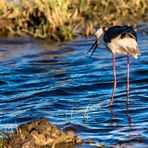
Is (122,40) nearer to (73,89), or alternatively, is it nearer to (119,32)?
(119,32)

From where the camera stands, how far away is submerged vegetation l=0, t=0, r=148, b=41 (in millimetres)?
11219

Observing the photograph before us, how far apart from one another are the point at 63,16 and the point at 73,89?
3046mm

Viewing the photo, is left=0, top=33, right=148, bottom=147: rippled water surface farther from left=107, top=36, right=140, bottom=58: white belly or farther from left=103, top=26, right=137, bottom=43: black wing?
left=103, top=26, right=137, bottom=43: black wing

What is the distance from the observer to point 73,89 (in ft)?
27.8

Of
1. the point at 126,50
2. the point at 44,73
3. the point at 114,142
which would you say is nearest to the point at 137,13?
the point at 44,73

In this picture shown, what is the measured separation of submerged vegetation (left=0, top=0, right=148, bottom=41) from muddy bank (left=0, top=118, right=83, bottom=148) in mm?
5616

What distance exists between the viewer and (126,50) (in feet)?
24.3

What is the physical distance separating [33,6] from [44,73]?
94.5 inches

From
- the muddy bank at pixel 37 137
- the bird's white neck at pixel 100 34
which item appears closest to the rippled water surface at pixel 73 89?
the muddy bank at pixel 37 137

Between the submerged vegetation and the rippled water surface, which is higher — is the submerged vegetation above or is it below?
above

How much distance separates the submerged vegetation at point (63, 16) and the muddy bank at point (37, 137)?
5616 mm

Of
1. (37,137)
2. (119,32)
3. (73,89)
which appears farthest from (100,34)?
(37,137)

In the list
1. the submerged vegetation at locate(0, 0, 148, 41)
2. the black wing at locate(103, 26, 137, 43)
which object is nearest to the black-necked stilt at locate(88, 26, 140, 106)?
the black wing at locate(103, 26, 137, 43)

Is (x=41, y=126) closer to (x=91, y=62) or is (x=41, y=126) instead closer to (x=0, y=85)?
(x=0, y=85)
